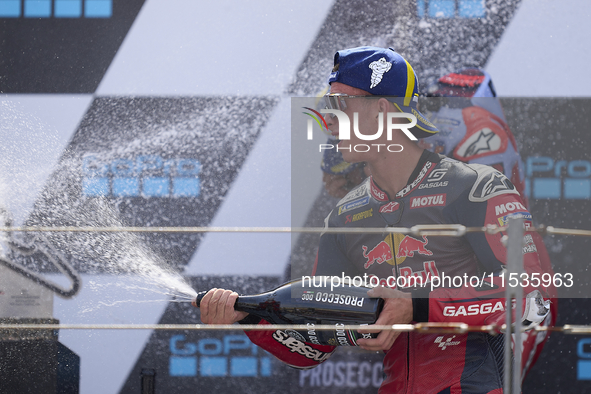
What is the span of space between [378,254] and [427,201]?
0.17m

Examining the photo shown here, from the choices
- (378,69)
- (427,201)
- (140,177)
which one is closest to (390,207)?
(427,201)

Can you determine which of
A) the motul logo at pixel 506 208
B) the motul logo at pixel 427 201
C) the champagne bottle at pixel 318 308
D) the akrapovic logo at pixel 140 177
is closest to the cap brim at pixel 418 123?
the motul logo at pixel 427 201

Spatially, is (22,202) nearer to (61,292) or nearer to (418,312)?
(61,292)

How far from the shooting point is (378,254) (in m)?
1.28

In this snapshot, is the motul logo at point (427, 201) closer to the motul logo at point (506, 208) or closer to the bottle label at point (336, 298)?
the motul logo at point (506, 208)

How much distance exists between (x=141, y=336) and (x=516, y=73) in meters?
1.48

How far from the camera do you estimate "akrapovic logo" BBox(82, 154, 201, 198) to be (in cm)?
170

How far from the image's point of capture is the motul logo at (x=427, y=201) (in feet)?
4.02

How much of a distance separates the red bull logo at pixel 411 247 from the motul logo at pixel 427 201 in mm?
76

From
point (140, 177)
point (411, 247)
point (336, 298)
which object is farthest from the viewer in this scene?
point (140, 177)

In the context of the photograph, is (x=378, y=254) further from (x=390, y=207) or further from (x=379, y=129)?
(x=379, y=129)

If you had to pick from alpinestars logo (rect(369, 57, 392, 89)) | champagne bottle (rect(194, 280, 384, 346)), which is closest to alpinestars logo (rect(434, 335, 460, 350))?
champagne bottle (rect(194, 280, 384, 346))

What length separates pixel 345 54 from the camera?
131 centimetres

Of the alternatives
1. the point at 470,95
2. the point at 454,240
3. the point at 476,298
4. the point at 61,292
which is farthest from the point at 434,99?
the point at 61,292
